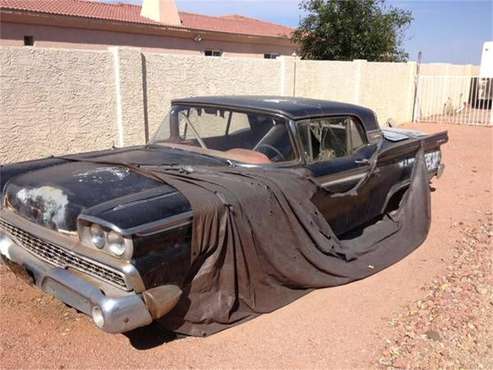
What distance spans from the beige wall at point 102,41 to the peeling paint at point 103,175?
43.5 feet

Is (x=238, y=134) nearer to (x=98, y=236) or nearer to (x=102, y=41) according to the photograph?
(x=98, y=236)

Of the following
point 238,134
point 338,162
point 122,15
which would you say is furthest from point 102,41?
point 338,162

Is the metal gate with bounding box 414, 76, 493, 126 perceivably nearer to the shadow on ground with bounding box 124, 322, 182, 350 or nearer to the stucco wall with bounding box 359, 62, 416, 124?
the stucco wall with bounding box 359, 62, 416, 124

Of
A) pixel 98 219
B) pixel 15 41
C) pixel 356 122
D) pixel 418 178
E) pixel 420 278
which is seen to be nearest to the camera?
pixel 98 219

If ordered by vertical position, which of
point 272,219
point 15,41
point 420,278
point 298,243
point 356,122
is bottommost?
point 420,278

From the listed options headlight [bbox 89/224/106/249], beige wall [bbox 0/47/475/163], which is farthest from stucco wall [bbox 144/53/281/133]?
headlight [bbox 89/224/106/249]

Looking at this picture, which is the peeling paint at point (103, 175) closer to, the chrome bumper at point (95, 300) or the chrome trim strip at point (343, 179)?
the chrome bumper at point (95, 300)

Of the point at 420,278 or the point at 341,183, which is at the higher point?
the point at 341,183

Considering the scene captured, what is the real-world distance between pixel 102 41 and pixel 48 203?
618 inches

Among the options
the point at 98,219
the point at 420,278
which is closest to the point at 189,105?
the point at 98,219

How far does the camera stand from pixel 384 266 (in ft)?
15.3

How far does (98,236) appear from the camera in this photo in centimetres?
290

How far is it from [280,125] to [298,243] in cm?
106

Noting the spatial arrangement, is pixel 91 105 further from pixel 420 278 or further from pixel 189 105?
pixel 420 278
